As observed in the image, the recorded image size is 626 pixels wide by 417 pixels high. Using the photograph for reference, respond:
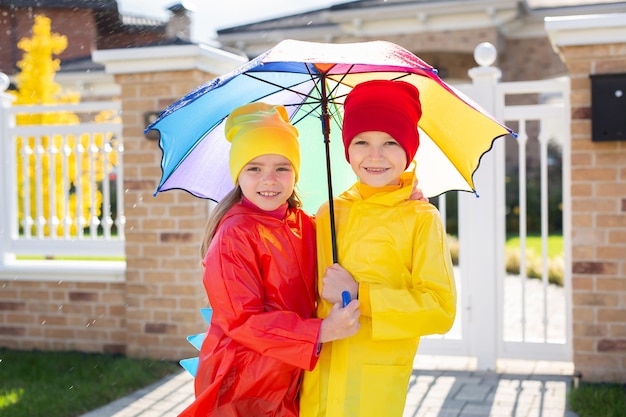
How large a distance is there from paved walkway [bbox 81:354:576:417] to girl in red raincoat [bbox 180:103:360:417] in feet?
7.36

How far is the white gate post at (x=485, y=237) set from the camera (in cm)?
522

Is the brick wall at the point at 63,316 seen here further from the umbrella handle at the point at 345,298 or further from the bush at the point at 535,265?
the bush at the point at 535,265

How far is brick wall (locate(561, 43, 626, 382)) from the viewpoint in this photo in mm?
4832

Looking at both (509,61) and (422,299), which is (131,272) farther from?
(509,61)

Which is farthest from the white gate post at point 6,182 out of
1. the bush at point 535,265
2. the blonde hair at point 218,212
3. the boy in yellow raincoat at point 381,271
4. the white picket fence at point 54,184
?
the bush at point 535,265

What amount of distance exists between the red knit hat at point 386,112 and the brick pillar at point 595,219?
2.74 m

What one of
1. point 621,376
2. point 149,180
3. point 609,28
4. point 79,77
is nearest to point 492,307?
point 621,376

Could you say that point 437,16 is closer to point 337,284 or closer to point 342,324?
point 337,284

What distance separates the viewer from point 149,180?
18.6 ft

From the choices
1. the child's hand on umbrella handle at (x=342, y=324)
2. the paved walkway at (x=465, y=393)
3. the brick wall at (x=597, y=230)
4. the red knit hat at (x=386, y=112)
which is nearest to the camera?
the child's hand on umbrella handle at (x=342, y=324)

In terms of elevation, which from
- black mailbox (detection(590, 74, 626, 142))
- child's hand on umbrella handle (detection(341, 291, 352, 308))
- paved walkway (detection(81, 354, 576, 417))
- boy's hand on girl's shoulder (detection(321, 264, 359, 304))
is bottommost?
paved walkway (detection(81, 354, 576, 417))

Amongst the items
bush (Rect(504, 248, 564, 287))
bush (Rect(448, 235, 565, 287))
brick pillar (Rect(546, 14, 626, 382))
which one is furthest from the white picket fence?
bush (Rect(504, 248, 564, 287))

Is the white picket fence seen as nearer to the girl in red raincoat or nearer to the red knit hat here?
the girl in red raincoat

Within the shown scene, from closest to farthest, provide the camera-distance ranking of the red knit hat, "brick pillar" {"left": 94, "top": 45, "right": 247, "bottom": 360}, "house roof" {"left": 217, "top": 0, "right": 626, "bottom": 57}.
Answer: the red knit hat < "brick pillar" {"left": 94, "top": 45, "right": 247, "bottom": 360} < "house roof" {"left": 217, "top": 0, "right": 626, "bottom": 57}
